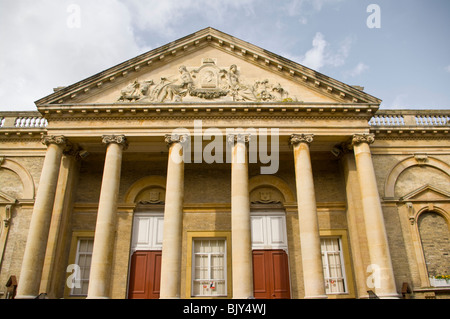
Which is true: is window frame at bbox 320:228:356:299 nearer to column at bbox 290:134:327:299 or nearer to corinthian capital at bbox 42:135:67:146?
column at bbox 290:134:327:299

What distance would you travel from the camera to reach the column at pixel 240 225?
1362 cm

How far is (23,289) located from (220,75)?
11899 millimetres

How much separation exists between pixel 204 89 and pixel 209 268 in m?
8.20

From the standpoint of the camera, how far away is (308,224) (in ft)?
47.7

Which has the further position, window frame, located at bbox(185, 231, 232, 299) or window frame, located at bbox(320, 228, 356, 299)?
window frame, located at bbox(185, 231, 232, 299)

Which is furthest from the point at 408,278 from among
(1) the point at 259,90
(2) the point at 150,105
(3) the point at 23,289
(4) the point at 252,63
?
(3) the point at 23,289

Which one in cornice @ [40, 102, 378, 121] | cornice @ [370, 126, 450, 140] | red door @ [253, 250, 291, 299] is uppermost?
cornice @ [370, 126, 450, 140]

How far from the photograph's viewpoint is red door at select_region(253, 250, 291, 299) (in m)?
16.9

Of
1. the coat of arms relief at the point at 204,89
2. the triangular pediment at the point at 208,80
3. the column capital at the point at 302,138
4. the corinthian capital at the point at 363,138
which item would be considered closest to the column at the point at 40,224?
the triangular pediment at the point at 208,80

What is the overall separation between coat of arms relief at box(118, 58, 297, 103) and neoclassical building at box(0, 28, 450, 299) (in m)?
0.07

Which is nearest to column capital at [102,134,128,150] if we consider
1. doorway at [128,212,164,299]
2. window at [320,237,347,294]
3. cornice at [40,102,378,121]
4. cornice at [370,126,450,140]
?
cornice at [40,102,378,121]

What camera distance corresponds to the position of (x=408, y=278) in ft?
53.4
